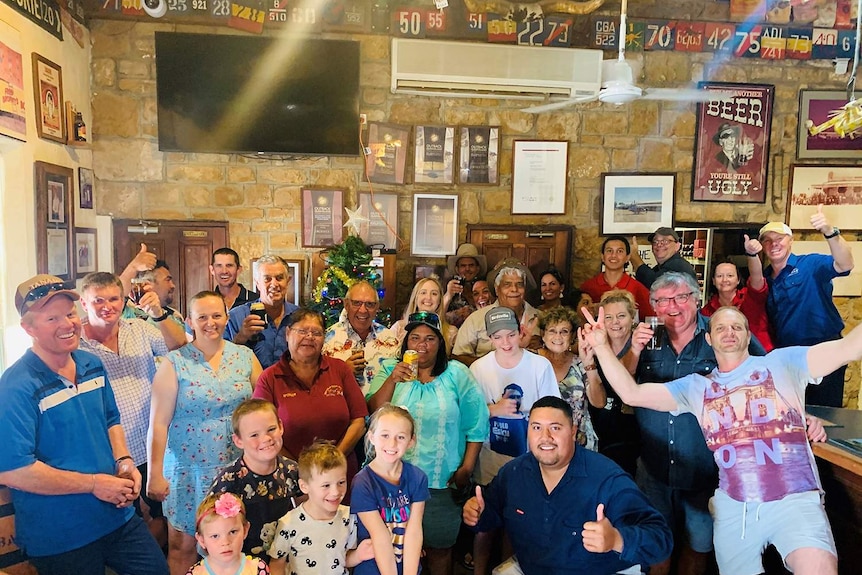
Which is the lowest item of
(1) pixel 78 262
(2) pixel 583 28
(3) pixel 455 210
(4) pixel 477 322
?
(4) pixel 477 322

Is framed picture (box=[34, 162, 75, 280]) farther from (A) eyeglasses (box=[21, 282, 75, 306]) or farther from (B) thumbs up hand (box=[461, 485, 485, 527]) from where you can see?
(B) thumbs up hand (box=[461, 485, 485, 527])

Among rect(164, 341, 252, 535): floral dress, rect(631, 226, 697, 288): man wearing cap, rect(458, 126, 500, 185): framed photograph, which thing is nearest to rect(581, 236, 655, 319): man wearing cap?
rect(631, 226, 697, 288): man wearing cap

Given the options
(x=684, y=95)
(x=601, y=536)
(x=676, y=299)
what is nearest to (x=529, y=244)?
(x=684, y=95)

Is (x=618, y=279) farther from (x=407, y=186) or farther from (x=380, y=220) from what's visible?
(x=380, y=220)

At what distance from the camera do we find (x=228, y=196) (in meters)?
4.55

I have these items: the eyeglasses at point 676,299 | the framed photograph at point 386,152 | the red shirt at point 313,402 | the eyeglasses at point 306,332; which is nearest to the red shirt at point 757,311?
the eyeglasses at point 676,299

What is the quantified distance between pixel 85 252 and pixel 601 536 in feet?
13.4

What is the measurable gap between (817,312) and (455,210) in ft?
8.96

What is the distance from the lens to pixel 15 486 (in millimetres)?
1856

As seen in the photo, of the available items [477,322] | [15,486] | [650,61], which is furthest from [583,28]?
[15,486]

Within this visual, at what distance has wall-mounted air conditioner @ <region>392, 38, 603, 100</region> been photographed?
4441mm

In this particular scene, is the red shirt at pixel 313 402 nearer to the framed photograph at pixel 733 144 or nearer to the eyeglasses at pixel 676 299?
the eyeglasses at pixel 676 299

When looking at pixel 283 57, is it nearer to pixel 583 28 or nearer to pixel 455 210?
pixel 455 210

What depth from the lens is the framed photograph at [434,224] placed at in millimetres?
4699
